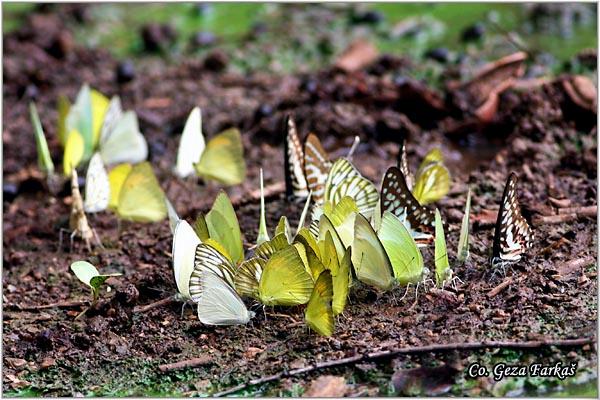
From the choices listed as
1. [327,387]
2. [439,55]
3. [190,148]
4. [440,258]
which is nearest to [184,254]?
[327,387]

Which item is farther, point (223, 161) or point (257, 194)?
point (223, 161)

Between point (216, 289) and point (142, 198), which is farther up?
point (142, 198)

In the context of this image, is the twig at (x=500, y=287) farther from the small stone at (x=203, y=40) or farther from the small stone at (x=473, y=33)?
the small stone at (x=203, y=40)

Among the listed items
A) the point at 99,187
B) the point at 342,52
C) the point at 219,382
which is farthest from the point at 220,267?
the point at 342,52

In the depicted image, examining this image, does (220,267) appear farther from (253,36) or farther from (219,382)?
(253,36)

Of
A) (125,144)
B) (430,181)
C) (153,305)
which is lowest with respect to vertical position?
(153,305)

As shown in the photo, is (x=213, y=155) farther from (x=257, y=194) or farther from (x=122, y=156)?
(x=122, y=156)

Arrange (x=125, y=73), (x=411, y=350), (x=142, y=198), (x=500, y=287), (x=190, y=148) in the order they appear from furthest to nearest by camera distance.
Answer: (x=125, y=73), (x=190, y=148), (x=142, y=198), (x=500, y=287), (x=411, y=350)

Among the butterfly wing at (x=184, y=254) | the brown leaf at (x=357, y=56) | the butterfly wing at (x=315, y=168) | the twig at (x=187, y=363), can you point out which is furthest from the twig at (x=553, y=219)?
the brown leaf at (x=357, y=56)

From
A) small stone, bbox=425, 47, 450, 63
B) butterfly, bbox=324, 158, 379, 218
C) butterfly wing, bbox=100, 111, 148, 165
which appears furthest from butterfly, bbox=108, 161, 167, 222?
small stone, bbox=425, 47, 450, 63
